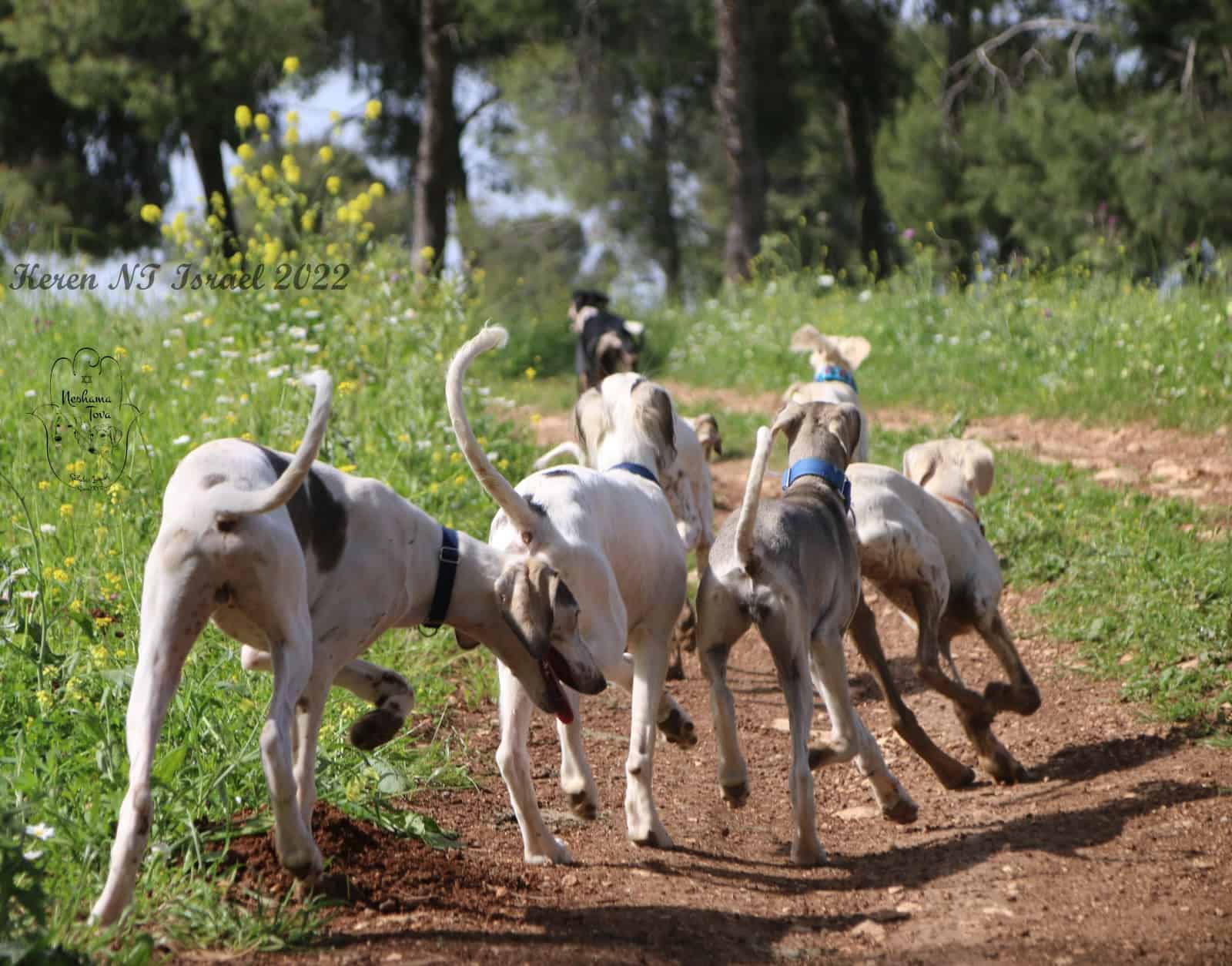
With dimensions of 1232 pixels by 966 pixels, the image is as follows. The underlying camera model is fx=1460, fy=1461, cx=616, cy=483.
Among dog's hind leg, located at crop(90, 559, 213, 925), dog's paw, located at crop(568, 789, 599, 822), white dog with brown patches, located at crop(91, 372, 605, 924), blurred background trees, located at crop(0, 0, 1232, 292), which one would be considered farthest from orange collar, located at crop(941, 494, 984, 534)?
blurred background trees, located at crop(0, 0, 1232, 292)

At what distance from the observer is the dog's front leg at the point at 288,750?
11.0 feet

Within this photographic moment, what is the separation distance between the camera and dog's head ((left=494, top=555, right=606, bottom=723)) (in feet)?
13.1

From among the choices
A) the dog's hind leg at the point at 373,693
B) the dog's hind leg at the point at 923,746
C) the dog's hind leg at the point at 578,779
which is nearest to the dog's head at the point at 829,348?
the dog's hind leg at the point at 923,746

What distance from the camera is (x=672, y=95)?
1180 inches

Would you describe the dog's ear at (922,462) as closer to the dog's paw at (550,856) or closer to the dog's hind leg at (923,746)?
the dog's hind leg at (923,746)

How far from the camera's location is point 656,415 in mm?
5609

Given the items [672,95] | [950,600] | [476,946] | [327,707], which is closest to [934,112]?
[672,95]

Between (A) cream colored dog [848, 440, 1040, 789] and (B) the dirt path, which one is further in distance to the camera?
(A) cream colored dog [848, 440, 1040, 789]

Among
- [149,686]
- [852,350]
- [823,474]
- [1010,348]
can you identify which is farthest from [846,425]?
[1010,348]

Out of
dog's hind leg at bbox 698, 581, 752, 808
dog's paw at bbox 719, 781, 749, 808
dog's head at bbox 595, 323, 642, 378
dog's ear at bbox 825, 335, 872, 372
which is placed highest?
dog's ear at bbox 825, 335, 872, 372

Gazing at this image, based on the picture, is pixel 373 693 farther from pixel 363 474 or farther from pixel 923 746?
pixel 363 474

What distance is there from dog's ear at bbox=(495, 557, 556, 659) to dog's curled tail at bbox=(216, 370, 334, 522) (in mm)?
791

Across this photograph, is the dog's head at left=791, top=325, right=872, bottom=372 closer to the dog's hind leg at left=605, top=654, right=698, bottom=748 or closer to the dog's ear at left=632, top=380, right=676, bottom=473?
the dog's ear at left=632, top=380, right=676, bottom=473

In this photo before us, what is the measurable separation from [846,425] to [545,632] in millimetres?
1950
